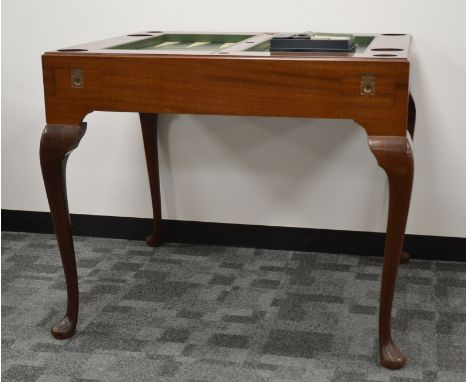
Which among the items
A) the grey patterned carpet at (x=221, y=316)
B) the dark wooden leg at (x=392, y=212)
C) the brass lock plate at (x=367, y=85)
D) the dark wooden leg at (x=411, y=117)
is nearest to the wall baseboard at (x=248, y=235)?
the grey patterned carpet at (x=221, y=316)

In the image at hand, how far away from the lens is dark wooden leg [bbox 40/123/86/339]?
1890 millimetres

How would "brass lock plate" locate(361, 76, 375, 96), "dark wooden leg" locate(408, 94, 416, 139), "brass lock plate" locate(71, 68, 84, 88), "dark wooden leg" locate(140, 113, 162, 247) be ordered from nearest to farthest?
1. "brass lock plate" locate(361, 76, 375, 96)
2. "brass lock plate" locate(71, 68, 84, 88)
3. "dark wooden leg" locate(408, 94, 416, 139)
4. "dark wooden leg" locate(140, 113, 162, 247)

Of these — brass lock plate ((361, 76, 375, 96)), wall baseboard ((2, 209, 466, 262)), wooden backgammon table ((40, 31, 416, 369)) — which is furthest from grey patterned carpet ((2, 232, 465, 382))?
brass lock plate ((361, 76, 375, 96))

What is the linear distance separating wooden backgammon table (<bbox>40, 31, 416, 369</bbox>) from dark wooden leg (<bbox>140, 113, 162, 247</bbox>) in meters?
0.56

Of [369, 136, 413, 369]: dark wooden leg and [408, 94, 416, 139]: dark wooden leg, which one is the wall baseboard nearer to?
[408, 94, 416, 139]: dark wooden leg

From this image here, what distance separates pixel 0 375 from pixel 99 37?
1175 mm

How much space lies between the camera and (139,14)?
8.33 feet

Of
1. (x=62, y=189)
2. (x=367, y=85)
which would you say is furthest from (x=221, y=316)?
(x=367, y=85)

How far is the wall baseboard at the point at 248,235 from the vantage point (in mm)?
2543

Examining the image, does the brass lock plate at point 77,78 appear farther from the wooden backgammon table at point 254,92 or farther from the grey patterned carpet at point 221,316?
the grey patterned carpet at point 221,316

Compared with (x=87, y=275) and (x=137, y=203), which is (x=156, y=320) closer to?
(x=87, y=275)

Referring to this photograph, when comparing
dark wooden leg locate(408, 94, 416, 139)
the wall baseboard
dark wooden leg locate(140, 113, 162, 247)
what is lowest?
the wall baseboard

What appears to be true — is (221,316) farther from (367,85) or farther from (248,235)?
(367,85)

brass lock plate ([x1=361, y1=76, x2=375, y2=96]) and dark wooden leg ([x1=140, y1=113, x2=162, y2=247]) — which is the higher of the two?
brass lock plate ([x1=361, y1=76, x2=375, y2=96])
